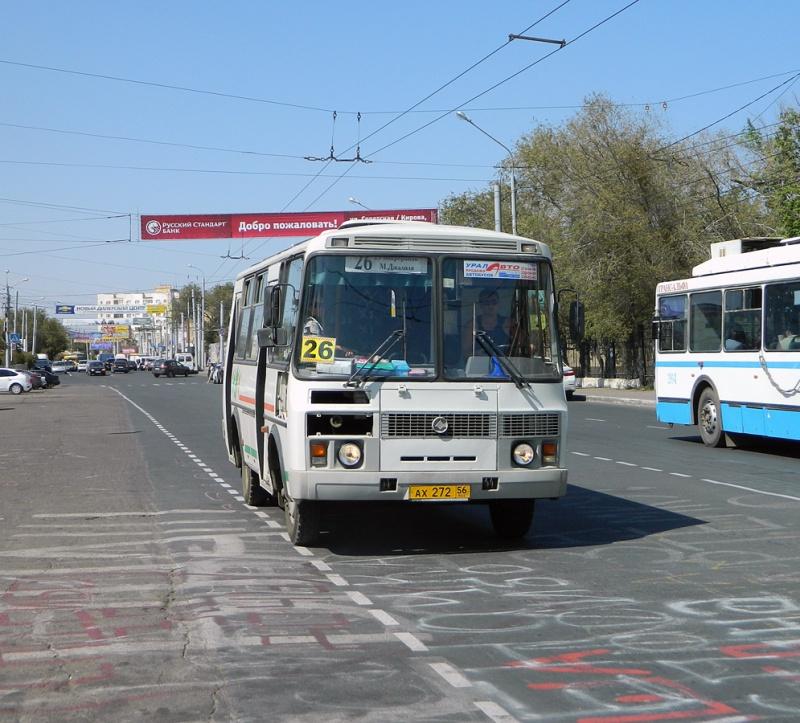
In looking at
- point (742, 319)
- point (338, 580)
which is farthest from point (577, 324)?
point (742, 319)

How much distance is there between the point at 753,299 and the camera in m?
20.6

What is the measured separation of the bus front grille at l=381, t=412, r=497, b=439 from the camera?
33.5 feet

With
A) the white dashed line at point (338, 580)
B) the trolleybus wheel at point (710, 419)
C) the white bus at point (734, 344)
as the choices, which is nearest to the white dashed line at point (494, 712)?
the white dashed line at point (338, 580)

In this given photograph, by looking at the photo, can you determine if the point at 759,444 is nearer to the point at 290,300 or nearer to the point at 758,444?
the point at 758,444

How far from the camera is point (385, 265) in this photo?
1055 centimetres

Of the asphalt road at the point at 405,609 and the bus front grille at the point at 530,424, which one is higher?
the bus front grille at the point at 530,424

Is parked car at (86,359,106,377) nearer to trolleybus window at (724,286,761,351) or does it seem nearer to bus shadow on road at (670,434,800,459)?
bus shadow on road at (670,434,800,459)

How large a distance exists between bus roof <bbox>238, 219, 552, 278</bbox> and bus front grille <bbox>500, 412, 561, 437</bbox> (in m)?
1.46

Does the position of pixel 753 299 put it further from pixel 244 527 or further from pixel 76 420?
pixel 76 420

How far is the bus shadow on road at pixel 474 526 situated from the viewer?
1107 centimetres

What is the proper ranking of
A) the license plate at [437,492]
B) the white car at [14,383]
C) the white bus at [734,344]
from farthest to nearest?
the white car at [14,383] → the white bus at [734,344] → the license plate at [437,492]

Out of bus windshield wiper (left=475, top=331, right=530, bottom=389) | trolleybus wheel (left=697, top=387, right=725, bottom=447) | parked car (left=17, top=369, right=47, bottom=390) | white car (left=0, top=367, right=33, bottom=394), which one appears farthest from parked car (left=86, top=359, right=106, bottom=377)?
bus windshield wiper (left=475, top=331, right=530, bottom=389)

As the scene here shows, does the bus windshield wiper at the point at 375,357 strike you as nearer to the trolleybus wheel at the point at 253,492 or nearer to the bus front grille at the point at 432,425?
the bus front grille at the point at 432,425

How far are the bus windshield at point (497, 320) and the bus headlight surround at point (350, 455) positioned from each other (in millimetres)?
994
